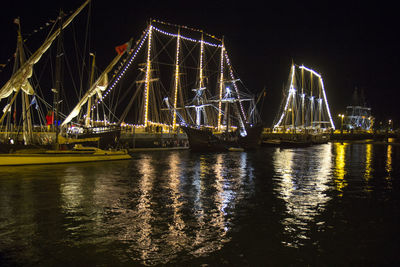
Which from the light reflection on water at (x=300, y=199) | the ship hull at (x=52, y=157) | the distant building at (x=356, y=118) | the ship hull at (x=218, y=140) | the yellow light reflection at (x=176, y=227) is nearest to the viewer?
the yellow light reflection at (x=176, y=227)

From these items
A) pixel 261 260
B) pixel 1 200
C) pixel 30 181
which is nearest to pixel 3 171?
pixel 30 181

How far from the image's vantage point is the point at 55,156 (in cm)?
2928

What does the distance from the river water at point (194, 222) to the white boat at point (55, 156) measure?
5911 mm

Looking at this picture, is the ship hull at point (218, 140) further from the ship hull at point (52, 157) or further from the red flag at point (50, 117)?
the ship hull at point (52, 157)

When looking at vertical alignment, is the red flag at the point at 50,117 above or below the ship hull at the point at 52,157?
above

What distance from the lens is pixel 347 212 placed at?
14367 mm

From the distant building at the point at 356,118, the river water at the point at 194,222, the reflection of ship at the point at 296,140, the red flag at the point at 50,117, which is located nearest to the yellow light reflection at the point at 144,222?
the river water at the point at 194,222

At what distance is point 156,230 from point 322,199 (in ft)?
30.5

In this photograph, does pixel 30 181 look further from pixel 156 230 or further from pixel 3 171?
pixel 156 230

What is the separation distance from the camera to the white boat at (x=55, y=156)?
27.7m

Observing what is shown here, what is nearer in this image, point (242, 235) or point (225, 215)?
point (242, 235)

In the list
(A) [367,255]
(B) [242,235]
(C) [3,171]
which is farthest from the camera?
(C) [3,171]

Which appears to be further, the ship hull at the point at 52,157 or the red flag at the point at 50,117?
the red flag at the point at 50,117

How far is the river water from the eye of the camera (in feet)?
29.8
